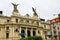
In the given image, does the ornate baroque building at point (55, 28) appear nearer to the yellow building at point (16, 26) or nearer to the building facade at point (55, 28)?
the building facade at point (55, 28)

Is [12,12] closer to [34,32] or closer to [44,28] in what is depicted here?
[34,32]

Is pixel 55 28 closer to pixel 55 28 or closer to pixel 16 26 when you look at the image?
pixel 55 28

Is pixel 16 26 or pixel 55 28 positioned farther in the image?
pixel 55 28

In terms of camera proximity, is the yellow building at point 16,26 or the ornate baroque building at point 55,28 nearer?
the yellow building at point 16,26

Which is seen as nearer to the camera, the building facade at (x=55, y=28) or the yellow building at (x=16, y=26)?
the yellow building at (x=16, y=26)

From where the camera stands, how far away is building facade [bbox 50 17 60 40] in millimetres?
76312

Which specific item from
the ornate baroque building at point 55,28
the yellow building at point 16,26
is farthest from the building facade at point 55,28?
the yellow building at point 16,26

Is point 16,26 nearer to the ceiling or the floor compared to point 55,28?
nearer to the ceiling

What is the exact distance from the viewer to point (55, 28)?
255 ft

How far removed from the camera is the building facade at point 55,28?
76312 mm

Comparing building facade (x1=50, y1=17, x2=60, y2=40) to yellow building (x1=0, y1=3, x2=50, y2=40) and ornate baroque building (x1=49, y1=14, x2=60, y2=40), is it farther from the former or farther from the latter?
yellow building (x1=0, y1=3, x2=50, y2=40)

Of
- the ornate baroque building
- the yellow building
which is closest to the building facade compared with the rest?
the ornate baroque building

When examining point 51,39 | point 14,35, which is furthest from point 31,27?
point 51,39

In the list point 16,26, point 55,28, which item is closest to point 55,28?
point 55,28
